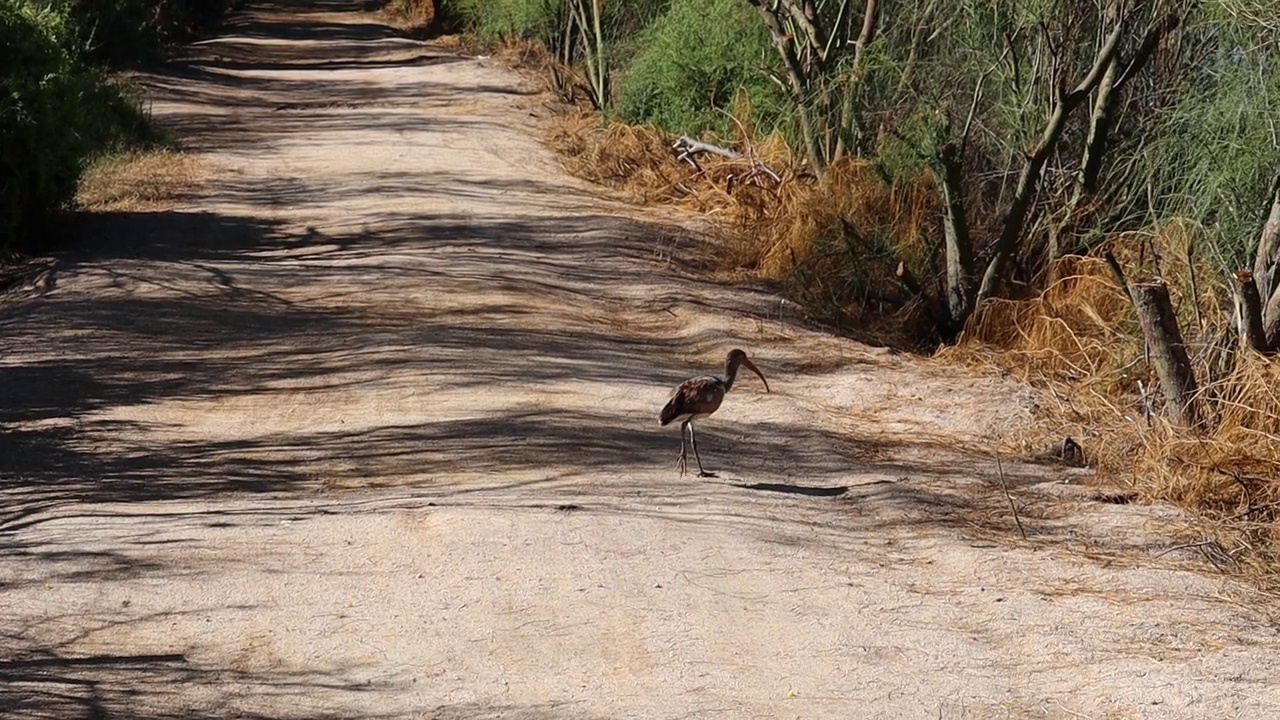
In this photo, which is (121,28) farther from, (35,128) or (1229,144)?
(1229,144)

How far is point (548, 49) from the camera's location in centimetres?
3030

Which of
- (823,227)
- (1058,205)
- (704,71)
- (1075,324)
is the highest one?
(704,71)

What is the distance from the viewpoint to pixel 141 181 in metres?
17.3

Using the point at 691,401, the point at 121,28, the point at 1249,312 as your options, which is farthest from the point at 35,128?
the point at 121,28

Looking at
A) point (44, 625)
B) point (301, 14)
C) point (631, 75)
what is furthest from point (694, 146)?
point (301, 14)

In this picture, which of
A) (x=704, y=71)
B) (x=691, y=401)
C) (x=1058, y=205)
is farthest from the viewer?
(x=704, y=71)

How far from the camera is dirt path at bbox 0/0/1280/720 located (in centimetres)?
556

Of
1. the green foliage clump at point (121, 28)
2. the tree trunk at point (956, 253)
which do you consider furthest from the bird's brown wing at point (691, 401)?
the green foliage clump at point (121, 28)

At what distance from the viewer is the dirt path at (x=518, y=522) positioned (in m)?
5.56

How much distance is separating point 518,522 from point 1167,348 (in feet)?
13.0

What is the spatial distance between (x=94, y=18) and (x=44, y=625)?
2392 cm

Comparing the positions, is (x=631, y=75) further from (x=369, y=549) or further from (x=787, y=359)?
(x=369, y=549)

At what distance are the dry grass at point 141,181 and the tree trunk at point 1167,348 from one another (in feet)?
33.4

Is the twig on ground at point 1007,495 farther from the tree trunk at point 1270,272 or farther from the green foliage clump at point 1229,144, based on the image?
the green foliage clump at point 1229,144
